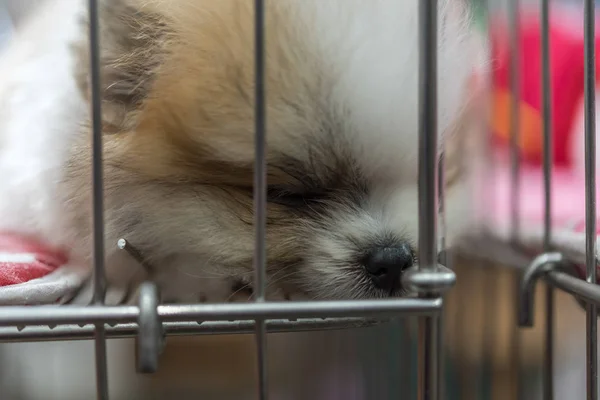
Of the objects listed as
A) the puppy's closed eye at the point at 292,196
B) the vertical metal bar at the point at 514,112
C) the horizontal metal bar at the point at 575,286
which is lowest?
the horizontal metal bar at the point at 575,286

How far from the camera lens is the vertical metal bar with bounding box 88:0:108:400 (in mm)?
559

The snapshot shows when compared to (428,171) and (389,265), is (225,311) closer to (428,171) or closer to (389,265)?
(428,171)

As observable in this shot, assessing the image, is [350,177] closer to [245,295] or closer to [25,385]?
[245,295]

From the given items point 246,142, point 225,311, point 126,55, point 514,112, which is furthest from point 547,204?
point 126,55

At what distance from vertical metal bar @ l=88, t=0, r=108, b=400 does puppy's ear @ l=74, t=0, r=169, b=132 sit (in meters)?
0.32

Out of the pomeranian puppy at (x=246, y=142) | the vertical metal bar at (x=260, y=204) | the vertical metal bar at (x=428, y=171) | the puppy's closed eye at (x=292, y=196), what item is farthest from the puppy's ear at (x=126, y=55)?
the vertical metal bar at (x=428, y=171)

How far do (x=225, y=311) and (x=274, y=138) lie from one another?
1.11ft

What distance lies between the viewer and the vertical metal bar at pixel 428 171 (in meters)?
0.57

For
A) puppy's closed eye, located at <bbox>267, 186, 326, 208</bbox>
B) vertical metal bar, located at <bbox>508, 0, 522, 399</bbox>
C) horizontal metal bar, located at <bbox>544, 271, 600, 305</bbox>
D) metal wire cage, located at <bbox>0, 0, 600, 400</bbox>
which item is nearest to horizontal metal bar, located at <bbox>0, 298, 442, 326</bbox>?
metal wire cage, located at <bbox>0, 0, 600, 400</bbox>

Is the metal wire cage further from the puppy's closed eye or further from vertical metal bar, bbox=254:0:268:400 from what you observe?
the puppy's closed eye

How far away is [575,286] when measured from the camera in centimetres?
75

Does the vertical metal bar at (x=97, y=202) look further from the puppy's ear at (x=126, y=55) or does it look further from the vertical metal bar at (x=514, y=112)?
the vertical metal bar at (x=514, y=112)

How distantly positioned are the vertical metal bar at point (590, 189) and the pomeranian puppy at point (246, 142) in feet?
0.70


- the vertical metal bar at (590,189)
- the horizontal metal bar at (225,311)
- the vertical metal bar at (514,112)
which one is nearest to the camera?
the horizontal metal bar at (225,311)
